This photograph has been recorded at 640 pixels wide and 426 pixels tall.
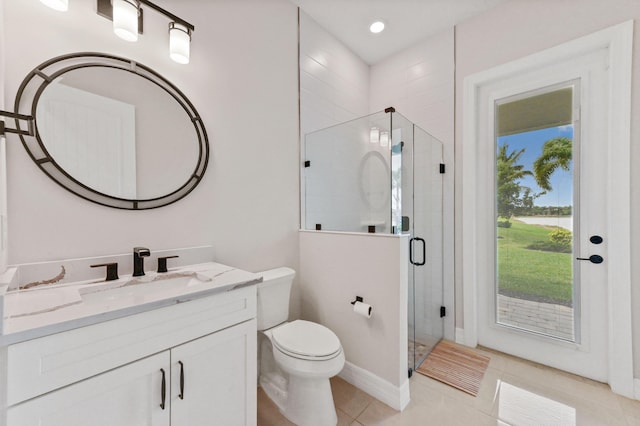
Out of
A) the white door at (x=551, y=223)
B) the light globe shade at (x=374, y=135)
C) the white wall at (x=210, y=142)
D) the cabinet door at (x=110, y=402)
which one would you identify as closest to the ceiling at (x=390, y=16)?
the white wall at (x=210, y=142)

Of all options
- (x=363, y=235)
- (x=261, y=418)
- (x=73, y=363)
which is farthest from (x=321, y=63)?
(x=261, y=418)

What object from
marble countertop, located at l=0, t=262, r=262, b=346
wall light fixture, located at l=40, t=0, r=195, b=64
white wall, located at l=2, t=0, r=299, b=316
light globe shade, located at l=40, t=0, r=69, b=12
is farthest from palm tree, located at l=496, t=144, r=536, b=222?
light globe shade, located at l=40, t=0, r=69, b=12

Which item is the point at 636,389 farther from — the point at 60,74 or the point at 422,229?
the point at 60,74

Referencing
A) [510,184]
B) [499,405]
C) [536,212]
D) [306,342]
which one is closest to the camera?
[306,342]

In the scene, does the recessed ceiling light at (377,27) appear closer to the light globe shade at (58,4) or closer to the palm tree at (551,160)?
the palm tree at (551,160)

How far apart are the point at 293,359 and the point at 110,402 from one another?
798 millimetres

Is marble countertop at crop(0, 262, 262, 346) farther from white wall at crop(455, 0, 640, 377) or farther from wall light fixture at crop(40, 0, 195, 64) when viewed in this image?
white wall at crop(455, 0, 640, 377)

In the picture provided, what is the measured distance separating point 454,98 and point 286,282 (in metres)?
2.21

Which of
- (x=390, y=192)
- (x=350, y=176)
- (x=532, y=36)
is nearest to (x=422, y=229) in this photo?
(x=390, y=192)

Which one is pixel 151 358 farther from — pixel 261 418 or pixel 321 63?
pixel 321 63

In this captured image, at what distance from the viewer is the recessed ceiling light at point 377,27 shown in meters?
2.31

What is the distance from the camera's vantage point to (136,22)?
4.02 ft

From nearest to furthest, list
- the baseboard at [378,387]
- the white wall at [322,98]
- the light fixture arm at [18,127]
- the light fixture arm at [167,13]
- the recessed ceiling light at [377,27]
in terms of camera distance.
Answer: the light fixture arm at [18,127]
the light fixture arm at [167,13]
the baseboard at [378,387]
the white wall at [322,98]
the recessed ceiling light at [377,27]

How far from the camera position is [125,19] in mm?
1194
